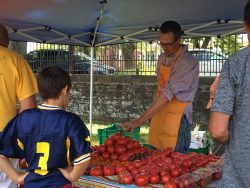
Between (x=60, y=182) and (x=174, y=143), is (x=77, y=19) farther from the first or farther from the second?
(x=60, y=182)

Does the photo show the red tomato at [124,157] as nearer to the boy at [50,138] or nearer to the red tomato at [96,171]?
the red tomato at [96,171]

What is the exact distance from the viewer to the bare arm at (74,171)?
1.97 m

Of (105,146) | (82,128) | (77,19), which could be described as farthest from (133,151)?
(77,19)

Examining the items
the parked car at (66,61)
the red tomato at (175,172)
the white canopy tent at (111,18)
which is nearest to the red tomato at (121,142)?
the red tomato at (175,172)

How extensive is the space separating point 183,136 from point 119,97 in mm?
6627

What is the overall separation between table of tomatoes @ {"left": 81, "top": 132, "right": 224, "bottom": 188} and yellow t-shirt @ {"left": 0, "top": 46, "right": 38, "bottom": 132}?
71cm

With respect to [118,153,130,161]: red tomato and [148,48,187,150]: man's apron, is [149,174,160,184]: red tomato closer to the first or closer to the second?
[118,153,130,161]: red tomato

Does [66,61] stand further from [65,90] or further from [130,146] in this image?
[65,90]

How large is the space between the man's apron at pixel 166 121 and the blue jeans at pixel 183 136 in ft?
0.11

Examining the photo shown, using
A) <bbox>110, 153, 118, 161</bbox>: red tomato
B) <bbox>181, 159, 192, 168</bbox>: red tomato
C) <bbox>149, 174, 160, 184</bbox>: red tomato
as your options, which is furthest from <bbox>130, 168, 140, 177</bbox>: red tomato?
<bbox>110, 153, 118, 161</bbox>: red tomato

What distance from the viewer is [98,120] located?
1059cm

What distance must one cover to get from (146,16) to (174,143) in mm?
1896

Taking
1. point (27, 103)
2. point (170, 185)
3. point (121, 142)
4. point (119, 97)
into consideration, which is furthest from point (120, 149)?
point (119, 97)

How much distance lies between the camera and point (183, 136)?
11.9ft
